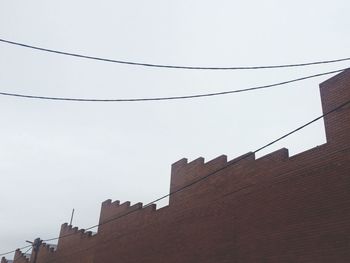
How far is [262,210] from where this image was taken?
1173 cm

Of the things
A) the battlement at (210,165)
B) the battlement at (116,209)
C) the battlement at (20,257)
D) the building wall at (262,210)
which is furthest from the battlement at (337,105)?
the battlement at (20,257)

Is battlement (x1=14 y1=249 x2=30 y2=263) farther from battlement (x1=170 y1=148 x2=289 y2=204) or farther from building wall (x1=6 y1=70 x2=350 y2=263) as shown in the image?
battlement (x1=170 y1=148 x2=289 y2=204)

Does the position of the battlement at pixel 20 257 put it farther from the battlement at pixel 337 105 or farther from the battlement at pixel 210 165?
the battlement at pixel 337 105

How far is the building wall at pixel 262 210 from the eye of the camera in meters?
10.0

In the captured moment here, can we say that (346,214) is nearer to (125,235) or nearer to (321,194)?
(321,194)

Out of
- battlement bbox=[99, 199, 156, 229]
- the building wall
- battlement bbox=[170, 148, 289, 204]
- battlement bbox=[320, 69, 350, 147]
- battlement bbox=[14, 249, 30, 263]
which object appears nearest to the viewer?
the building wall

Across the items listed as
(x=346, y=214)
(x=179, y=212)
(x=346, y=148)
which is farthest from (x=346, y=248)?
(x=179, y=212)

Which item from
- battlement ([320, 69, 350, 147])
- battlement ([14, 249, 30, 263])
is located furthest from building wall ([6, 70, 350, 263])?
battlement ([14, 249, 30, 263])

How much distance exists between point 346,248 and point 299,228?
1.36 m

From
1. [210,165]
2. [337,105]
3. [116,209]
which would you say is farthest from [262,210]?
[116,209]

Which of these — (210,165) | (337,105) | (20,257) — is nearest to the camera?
(337,105)

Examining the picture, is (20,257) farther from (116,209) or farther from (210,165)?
(210,165)

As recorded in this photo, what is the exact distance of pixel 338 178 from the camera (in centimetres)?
1003

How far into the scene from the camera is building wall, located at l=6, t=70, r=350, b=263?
32.9ft
